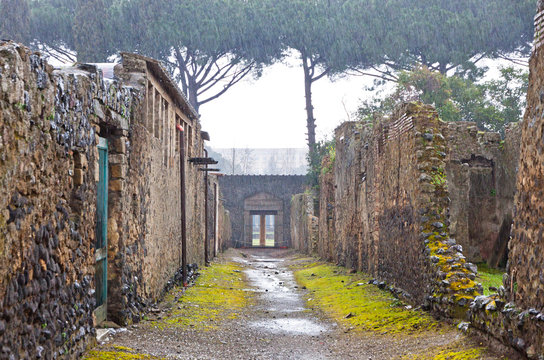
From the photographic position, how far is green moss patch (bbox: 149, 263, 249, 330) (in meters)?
8.03

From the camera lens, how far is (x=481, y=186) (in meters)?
13.8

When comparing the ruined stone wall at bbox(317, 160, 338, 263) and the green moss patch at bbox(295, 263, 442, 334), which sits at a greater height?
the ruined stone wall at bbox(317, 160, 338, 263)

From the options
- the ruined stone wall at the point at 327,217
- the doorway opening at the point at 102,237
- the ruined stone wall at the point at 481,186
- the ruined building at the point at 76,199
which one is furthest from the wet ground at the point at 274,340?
the ruined stone wall at the point at 327,217

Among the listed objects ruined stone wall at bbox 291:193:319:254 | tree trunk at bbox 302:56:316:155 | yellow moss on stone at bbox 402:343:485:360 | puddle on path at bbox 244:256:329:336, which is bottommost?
puddle on path at bbox 244:256:329:336

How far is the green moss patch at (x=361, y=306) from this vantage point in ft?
24.2

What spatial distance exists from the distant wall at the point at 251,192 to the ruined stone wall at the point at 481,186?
19251 mm

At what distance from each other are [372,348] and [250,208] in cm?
2669

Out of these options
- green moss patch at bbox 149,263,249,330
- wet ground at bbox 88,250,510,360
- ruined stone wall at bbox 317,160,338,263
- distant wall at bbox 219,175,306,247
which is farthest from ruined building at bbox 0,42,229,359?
distant wall at bbox 219,175,306,247

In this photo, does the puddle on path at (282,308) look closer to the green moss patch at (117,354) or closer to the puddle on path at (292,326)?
the puddle on path at (292,326)

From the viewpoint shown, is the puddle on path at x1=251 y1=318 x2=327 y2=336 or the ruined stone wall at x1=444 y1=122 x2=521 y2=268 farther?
the ruined stone wall at x1=444 y1=122 x2=521 y2=268

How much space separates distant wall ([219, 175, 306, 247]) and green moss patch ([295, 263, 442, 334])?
19042 millimetres

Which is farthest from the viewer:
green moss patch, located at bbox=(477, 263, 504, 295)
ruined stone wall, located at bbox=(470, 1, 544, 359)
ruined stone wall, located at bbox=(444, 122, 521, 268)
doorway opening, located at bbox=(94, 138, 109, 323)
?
ruined stone wall, located at bbox=(444, 122, 521, 268)

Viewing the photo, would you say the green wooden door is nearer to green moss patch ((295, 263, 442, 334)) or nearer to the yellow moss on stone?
green moss patch ((295, 263, 442, 334))

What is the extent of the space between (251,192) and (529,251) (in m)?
28.4
